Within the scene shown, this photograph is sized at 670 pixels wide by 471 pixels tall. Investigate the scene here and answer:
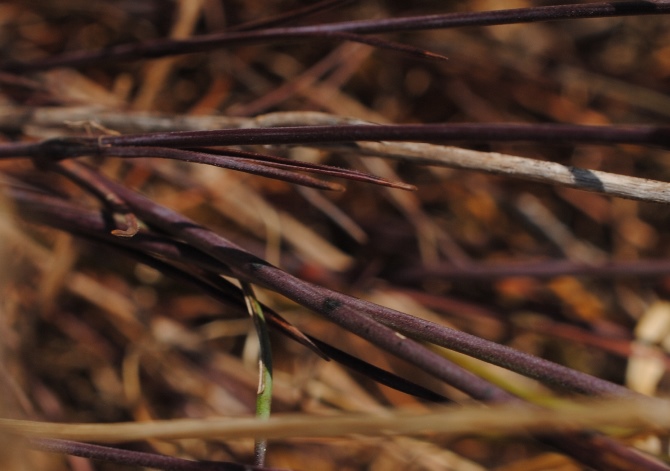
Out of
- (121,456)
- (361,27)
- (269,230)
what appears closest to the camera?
(121,456)

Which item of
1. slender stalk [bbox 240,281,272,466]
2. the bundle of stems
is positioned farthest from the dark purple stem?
slender stalk [bbox 240,281,272,466]

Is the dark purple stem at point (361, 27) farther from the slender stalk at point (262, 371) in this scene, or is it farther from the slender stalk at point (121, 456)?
the slender stalk at point (121, 456)

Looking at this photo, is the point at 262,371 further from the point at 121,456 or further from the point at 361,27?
the point at 361,27

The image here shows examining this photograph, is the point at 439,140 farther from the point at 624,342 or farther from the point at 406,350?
the point at 624,342

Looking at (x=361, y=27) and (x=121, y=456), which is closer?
(x=121, y=456)

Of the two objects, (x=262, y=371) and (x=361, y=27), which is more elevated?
(x=361, y=27)

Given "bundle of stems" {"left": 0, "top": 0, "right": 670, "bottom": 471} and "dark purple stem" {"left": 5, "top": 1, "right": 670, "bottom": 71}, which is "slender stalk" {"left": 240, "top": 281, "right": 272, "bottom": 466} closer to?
"bundle of stems" {"left": 0, "top": 0, "right": 670, "bottom": 471}

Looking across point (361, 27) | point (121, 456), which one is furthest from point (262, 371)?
point (361, 27)

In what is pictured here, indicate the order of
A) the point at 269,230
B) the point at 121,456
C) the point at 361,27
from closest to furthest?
1. the point at 121,456
2. the point at 361,27
3. the point at 269,230

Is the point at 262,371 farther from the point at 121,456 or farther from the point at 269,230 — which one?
the point at 269,230

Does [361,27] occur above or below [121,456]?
above

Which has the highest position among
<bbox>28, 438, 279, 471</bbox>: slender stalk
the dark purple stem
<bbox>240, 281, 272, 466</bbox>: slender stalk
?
the dark purple stem
